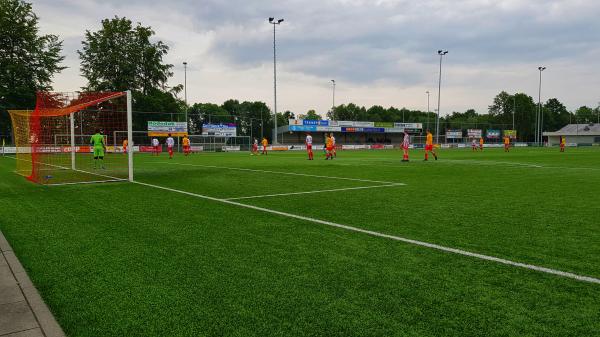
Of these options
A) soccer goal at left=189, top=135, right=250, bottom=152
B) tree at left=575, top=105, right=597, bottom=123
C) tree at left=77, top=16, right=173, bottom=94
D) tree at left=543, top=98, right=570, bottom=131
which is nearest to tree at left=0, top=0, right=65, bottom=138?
tree at left=77, top=16, right=173, bottom=94

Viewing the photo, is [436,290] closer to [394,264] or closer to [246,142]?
[394,264]

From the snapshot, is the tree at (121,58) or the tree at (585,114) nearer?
the tree at (121,58)

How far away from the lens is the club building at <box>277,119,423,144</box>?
74125 millimetres

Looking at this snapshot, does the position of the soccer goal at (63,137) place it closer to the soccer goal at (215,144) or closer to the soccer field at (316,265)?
the soccer field at (316,265)

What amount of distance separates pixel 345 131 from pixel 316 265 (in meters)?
75.3

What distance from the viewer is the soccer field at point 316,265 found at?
3.06m

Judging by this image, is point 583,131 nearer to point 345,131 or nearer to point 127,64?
point 345,131

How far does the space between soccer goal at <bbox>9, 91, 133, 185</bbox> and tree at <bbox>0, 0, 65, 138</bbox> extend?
23.7m

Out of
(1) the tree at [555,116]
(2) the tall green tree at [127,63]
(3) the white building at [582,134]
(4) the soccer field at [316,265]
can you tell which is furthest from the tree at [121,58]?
(1) the tree at [555,116]

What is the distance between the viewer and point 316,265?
14.4 feet

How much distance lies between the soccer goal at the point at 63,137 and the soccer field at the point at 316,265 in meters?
6.55

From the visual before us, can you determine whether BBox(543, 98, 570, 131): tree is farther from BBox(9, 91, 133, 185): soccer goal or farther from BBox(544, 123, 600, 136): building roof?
BBox(9, 91, 133, 185): soccer goal

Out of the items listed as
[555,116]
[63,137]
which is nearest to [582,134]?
[555,116]

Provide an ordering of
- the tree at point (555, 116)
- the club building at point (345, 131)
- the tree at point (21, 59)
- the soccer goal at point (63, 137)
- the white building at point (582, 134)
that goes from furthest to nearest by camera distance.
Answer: the tree at point (555, 116) → the white building at point (582, 134) → the club building at point (345, 131) → the tree at point (21, 59) → the soccer goal at point (63, 137)
